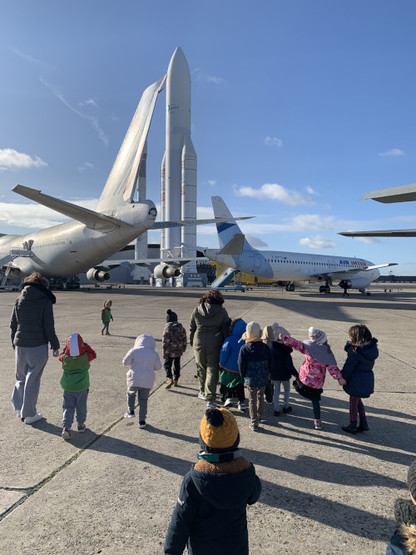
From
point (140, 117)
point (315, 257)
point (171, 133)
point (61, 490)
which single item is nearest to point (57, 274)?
point (140, 117)

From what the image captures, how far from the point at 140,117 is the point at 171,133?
112 feet

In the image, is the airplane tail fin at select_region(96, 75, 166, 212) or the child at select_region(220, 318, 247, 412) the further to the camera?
the airplane tail fin at select_region(96, 75, 166, 212)

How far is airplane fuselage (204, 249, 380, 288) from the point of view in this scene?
108 feet

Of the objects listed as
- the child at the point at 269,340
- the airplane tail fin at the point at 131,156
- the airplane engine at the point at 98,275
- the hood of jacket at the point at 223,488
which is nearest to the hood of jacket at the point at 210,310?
the child at the point at 269,340

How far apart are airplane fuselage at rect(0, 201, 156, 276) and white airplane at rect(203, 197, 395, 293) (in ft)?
28.5

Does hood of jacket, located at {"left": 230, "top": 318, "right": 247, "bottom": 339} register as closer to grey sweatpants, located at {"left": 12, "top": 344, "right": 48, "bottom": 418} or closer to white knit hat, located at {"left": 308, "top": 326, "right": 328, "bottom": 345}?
white knit hat, located at {"left": 308, "top": 326, "right": 328, "bottom": 345}

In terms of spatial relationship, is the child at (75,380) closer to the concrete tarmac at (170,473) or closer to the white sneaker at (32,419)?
the concrete tarmac at (170,473)

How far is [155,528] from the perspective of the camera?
2561mm

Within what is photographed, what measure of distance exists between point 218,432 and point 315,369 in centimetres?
292

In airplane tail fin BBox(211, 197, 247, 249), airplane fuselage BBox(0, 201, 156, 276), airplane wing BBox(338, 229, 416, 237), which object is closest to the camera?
airplane wing BBox(338, 229, 416, 237)

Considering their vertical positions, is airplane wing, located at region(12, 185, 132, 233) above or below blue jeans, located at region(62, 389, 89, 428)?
above

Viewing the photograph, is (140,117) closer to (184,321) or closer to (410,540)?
(184,321)

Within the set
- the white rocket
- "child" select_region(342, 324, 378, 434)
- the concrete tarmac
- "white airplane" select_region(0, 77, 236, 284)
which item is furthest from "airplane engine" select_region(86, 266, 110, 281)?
"child" select_region(342, 324, 378, 434)

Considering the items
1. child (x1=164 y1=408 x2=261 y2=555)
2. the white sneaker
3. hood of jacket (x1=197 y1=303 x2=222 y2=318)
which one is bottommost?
the white sneaker
